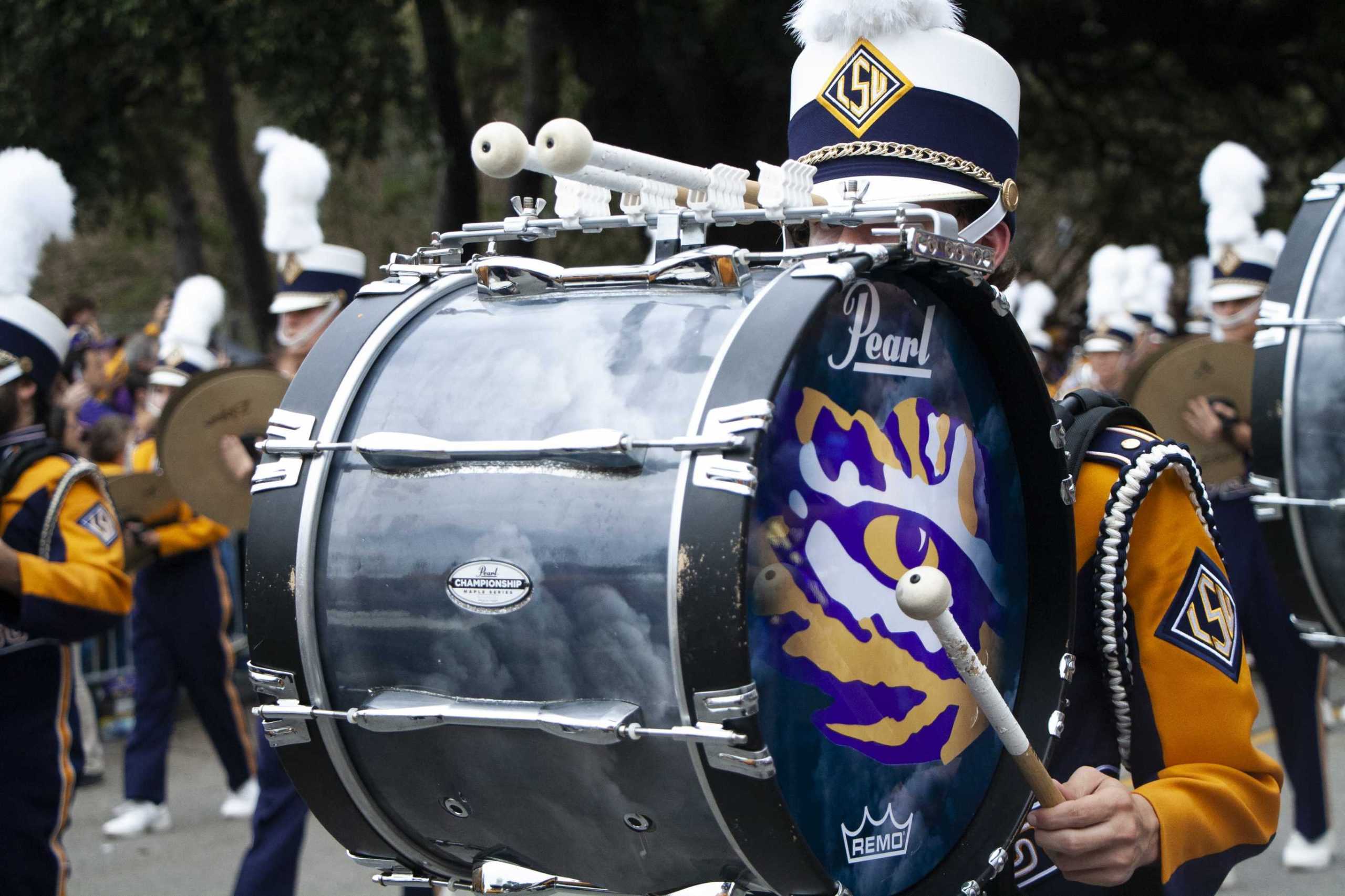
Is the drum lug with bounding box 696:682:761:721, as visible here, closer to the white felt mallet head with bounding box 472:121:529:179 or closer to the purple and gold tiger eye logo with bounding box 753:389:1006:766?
the purple and gold tiger eye logo with bounding box 753:389:1006:766

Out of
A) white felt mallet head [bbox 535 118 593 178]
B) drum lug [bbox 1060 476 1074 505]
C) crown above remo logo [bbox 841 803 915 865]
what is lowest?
crown above remo logo [bbox 841 803 915 865]

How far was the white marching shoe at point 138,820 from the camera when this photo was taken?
20.9 ft

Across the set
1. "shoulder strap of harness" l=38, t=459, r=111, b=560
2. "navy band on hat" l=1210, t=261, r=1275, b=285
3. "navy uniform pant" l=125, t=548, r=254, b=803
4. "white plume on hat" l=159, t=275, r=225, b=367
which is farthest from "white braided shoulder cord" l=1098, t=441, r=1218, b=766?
"white plume on hat" l=159, t=275, r=225, b=367

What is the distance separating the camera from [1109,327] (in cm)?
813

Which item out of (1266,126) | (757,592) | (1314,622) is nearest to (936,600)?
(757,592)

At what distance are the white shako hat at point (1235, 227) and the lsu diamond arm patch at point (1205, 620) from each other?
4.65 metres

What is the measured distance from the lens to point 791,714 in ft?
5.34

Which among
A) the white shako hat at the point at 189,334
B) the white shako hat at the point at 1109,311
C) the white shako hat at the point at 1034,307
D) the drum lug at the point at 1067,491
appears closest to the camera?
the drum lug at the point at 1067,491

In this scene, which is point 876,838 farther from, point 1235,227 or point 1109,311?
point 1109,311

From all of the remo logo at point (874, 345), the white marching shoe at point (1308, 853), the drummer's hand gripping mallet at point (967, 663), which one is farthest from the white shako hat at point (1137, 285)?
the drummer's hand gripping mallet at point (967, 663)

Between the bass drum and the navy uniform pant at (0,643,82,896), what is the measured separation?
1.91 m

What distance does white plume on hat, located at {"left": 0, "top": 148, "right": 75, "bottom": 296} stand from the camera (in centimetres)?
389

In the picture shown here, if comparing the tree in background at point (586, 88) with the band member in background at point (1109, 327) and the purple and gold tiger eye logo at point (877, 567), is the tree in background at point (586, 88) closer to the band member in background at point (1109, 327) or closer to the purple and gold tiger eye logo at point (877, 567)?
the band member in background at point (1109, 327)

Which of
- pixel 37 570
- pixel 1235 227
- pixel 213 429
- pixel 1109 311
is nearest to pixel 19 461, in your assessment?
pixel 37 570
